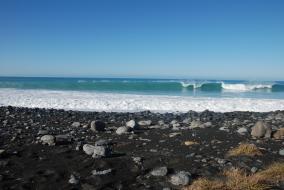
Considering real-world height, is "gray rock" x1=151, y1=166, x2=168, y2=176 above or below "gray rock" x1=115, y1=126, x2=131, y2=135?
below

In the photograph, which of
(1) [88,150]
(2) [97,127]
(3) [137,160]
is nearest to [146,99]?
(2) [97,127]

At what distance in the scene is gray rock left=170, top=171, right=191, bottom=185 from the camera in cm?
530

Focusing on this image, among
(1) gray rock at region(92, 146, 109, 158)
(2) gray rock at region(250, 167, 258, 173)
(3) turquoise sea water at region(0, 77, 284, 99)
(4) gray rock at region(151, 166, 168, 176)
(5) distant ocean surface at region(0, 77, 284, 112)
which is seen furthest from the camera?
(3) turquoise sea water at region(0, 77, 284, 99)

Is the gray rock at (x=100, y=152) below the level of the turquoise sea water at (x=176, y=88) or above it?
above

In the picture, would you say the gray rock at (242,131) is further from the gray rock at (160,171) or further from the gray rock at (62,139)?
the gray rock at (62,139)

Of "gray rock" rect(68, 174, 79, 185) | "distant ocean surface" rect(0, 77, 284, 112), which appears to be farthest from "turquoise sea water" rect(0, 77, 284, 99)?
"gray rock" rect(68, 174, 79, 185)

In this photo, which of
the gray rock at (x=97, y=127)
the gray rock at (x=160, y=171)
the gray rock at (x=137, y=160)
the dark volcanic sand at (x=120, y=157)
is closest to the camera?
the dark volcanic sand at (x=120, y=157)

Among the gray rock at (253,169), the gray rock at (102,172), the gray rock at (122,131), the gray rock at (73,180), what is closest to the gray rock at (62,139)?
the gray rock at (122,131)

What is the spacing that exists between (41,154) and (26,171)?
103cm

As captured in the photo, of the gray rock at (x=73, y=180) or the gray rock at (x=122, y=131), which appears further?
the gray rock at (x=122, y=131)

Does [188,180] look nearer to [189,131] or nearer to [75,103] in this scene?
[189,131]

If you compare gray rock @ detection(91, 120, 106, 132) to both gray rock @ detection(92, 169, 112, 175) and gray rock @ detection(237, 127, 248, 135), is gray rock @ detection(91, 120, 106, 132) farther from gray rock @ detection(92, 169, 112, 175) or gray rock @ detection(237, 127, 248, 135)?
gray rock @ detection(92, 169, 112, 175)

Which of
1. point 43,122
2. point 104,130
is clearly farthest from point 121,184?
point 43,122

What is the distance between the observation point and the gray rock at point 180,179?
17.4 feet
